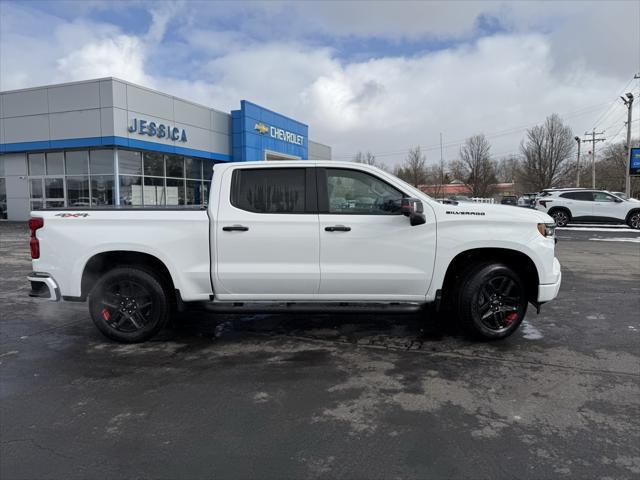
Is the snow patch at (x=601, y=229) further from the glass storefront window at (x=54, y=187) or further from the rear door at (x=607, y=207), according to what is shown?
the glass storefront window at (x=54, y=187)

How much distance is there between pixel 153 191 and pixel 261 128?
8.90 metres

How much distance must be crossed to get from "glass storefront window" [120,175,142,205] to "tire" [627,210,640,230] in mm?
22750

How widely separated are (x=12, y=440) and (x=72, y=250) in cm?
228

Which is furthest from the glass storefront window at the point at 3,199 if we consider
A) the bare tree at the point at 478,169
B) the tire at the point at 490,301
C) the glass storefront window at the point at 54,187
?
the bare tree at the point at 478,169

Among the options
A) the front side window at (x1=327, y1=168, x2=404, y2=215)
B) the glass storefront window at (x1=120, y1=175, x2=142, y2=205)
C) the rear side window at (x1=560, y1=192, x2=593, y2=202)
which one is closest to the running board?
the front side window at (x1=327, y1=168, x2=404, y2=215)

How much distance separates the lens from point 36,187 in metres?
24.9

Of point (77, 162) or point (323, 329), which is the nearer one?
point (323, 329)

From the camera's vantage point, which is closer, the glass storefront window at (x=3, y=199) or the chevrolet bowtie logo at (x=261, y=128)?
the glass storefront window at (x=3, y=199)

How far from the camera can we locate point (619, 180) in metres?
71.9

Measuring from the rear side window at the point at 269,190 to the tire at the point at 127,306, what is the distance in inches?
50.6

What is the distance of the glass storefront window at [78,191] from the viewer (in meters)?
23.5

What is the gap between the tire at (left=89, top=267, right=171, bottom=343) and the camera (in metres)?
5.20

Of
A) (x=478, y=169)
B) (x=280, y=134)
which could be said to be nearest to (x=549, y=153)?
(x=478, y=169)

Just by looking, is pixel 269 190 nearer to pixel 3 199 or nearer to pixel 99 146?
pixel 99 146
